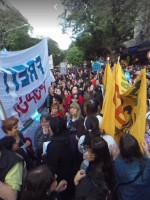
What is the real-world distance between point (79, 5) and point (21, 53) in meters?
28.4

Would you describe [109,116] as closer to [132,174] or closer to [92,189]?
[132,174]

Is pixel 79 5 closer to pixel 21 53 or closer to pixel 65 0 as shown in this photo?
pixel 65 0

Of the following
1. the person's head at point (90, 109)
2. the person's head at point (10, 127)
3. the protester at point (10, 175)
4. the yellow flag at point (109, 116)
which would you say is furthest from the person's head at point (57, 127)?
the person's head at point (90, 109)

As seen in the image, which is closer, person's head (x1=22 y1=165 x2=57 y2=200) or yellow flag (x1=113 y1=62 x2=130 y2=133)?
person's head (x1=22 y1=165 x2=57 y2=200)

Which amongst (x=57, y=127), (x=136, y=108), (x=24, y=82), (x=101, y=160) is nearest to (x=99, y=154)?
(x=101, y=160)

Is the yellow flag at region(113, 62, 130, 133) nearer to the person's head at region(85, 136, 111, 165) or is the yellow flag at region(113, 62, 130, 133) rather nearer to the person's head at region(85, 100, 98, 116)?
the person's head at region(85, 100, 98, 116)

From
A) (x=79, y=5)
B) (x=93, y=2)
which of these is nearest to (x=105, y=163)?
→ (x=93, y=2)

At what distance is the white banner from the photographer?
426 cm

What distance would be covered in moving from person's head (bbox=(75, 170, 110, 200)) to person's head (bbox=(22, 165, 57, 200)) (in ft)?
0.80

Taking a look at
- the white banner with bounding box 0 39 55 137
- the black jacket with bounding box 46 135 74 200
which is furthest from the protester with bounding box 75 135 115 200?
the white banner with bounding box 0 39 55 137

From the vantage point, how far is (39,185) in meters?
2.11

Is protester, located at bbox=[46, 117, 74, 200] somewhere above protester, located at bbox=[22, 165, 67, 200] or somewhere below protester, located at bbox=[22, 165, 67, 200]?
below

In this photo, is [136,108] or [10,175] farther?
[136,108]

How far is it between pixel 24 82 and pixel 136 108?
1883mm
